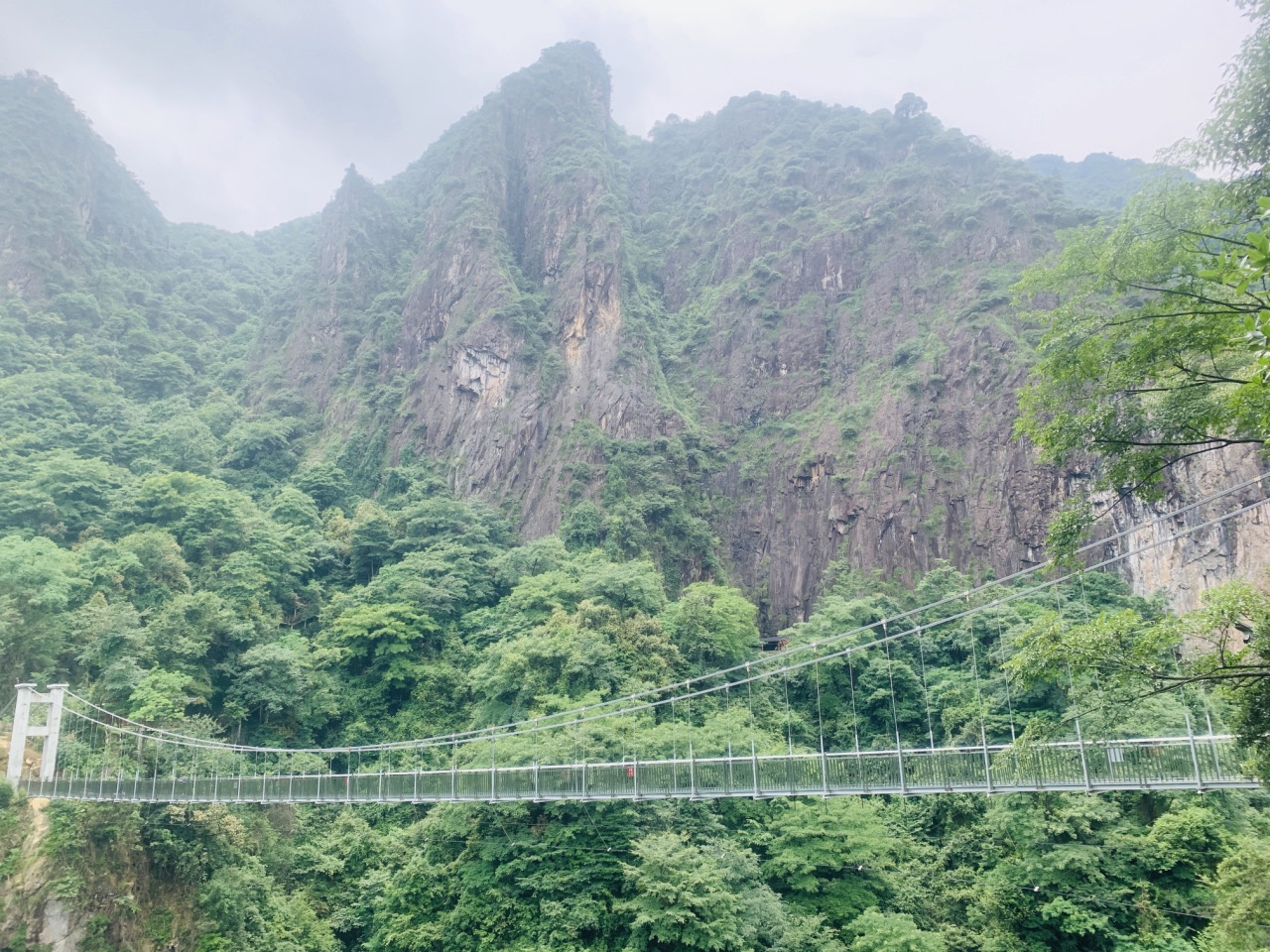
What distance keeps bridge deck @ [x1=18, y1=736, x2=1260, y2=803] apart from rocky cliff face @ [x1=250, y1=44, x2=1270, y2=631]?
2015cm

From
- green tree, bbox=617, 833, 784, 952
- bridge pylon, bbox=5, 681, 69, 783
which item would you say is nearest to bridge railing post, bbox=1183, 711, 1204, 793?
→ green tree, bbox=617, 833, 784, 952

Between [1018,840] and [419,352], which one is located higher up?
[419,352]

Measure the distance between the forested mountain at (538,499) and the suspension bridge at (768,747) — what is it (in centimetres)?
100

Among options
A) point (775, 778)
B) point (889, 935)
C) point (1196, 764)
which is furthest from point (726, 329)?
point (1196, 764)

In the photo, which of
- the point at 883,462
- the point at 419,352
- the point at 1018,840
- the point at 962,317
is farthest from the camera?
the point at 419,352

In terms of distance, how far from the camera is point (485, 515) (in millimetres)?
36469

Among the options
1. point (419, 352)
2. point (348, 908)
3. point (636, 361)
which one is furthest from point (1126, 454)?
point (419, 352)

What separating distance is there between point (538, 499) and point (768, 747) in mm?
23293

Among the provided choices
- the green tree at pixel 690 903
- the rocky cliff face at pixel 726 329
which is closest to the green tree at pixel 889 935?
the green tree at pixel 690 903

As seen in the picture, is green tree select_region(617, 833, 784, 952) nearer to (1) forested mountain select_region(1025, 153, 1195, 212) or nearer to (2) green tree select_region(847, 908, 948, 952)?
(2) green tree select_region(847, 908, 948, 952)

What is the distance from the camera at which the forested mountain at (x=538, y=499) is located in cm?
1488

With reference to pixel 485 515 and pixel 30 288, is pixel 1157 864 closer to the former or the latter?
pixel 485 515

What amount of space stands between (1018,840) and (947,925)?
218cm

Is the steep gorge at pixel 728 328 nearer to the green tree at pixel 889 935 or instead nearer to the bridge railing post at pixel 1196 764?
the green tree at pixel 889 935
